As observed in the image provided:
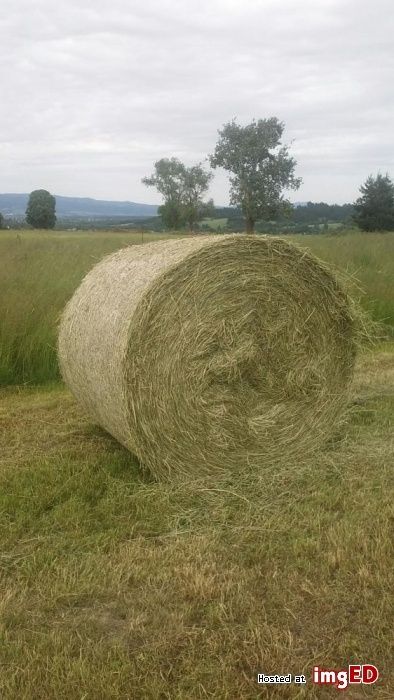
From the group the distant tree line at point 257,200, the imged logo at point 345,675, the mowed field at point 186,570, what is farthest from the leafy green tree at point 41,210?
the imged logo at point 345,675

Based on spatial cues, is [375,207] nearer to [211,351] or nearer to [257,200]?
[257,200]

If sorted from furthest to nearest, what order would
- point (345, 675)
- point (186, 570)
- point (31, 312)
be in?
point (31, 312) → point (186, 570) → point (345, 675)

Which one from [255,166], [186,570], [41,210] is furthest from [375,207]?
[186,570]

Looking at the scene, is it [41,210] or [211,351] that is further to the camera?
[41,210]

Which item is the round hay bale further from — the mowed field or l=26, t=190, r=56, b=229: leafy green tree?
l=26, t=190, r=56, b=229: leafy green tree

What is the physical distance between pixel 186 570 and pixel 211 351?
176cm

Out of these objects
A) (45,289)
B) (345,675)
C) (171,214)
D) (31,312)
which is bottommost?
(345,675)

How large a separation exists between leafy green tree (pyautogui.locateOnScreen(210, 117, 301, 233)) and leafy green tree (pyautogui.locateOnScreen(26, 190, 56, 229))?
822 centimetres

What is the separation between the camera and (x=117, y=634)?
9.31 ft

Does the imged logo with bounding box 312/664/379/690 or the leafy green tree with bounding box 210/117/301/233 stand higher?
the leafy green tree with bounding box 210/117/301/233

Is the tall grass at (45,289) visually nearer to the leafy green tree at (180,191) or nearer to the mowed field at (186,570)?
the mowed field at (186,570)

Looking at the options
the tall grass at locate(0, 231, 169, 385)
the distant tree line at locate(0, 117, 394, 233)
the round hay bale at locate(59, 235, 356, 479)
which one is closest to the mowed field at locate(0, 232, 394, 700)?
the round hay bale at locate(59, 235, 356, 479)

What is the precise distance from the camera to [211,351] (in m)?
4.75

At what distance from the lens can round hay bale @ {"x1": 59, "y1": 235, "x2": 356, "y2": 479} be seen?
4496mm
